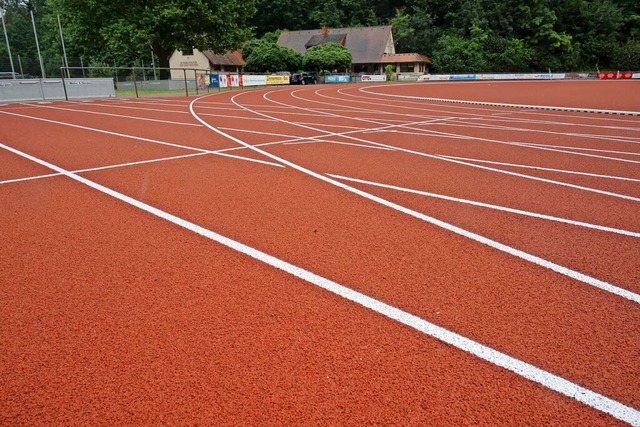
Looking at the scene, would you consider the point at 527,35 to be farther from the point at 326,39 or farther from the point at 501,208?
the point at 501,208

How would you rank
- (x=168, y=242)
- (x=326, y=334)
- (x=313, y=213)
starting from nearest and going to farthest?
(x=326, y=334) < (x=168, y=242) < (x=313, y=213)

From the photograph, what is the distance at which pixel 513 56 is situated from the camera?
188 ft

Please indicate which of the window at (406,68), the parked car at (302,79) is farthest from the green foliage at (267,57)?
the window at (406,68)

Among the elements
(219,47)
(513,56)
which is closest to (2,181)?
(219,47)

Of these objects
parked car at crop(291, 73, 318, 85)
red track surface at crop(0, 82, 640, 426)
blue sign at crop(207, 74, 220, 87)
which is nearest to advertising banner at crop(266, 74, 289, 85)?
parked car at crop(291, 73, 318, 85)

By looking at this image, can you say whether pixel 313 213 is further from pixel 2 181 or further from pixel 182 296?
pixel 2 181

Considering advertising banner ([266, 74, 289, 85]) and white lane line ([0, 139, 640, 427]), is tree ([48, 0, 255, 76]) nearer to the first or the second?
advertising banner ([266, 74, 289, 85])

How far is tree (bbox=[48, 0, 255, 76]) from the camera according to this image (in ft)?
102

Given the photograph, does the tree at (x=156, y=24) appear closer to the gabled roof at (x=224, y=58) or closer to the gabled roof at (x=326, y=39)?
the gabled roof at (x=224, y=58)

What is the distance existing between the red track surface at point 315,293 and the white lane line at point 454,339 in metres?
0.03

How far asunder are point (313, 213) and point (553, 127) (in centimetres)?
982

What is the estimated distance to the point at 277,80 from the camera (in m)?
42.3

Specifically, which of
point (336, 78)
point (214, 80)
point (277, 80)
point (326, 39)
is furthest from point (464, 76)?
point (214, 80)

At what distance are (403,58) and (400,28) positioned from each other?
25.3 ft
